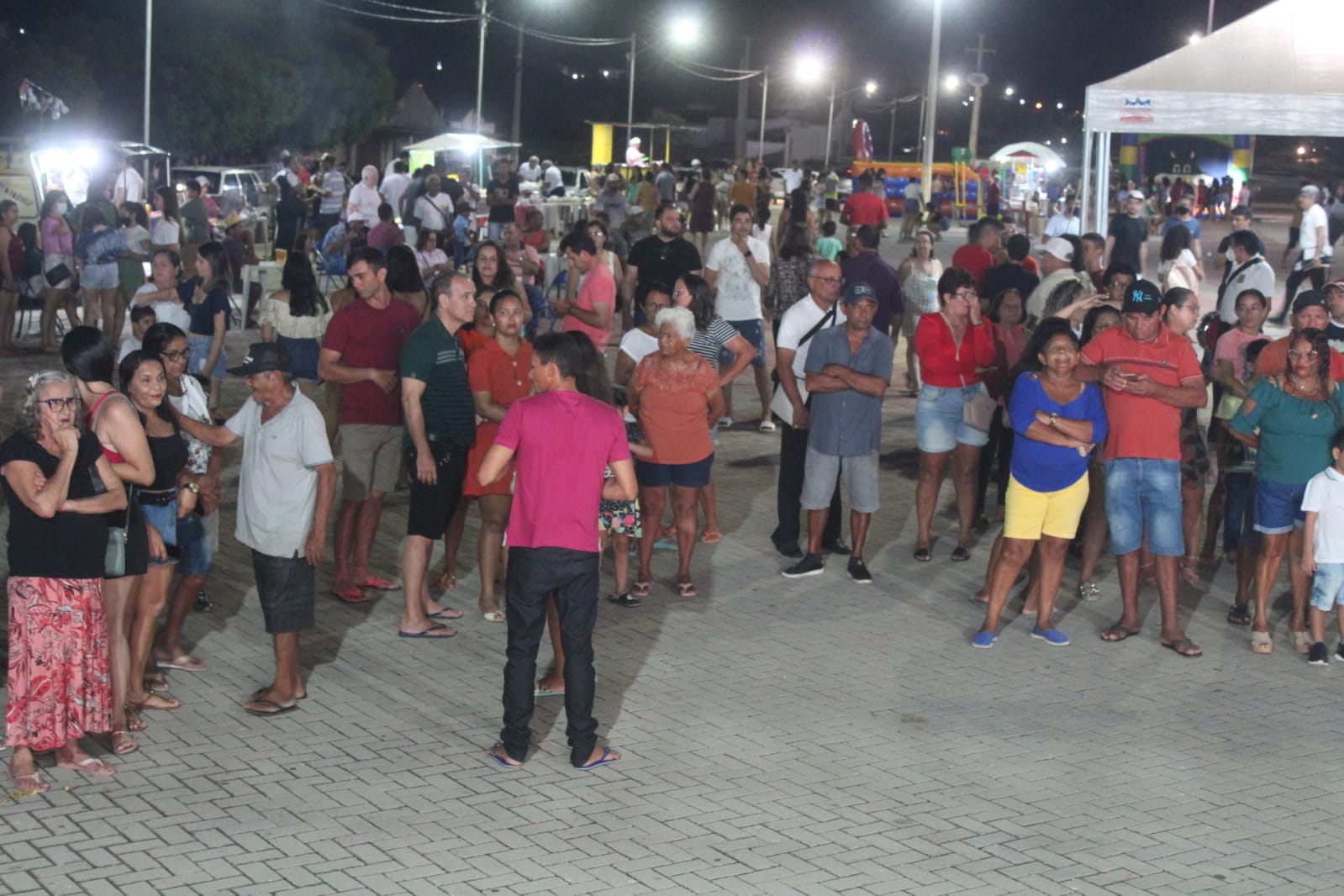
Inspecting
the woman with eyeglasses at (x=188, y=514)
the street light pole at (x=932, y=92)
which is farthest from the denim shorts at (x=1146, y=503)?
the street light pole at (x=932, y=92)

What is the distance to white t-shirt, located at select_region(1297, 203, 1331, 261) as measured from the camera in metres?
19.8

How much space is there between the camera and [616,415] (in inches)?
249

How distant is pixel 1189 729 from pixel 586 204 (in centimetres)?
2680

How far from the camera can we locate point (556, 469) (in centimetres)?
615

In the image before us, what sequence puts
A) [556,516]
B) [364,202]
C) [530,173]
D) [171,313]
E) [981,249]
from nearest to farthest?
[556,516] < [171,313] < [981,249] < [364,202] < [530,173]

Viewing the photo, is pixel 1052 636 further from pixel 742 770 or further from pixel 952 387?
pixel 742 770

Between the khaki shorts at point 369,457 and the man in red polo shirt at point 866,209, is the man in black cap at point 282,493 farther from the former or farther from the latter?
the man in red polo shirt at point 866,209

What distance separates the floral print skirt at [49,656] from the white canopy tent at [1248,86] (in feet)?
33.7

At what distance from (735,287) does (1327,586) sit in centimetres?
592

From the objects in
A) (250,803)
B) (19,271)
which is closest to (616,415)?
(250,803)

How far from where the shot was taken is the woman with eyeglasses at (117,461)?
20.4ft

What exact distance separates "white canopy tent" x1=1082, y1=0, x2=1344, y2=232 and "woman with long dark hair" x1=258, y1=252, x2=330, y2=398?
7.10m

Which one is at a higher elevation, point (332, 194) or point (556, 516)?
point (332, 194)

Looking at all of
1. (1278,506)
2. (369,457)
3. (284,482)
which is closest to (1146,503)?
(1278,506)
